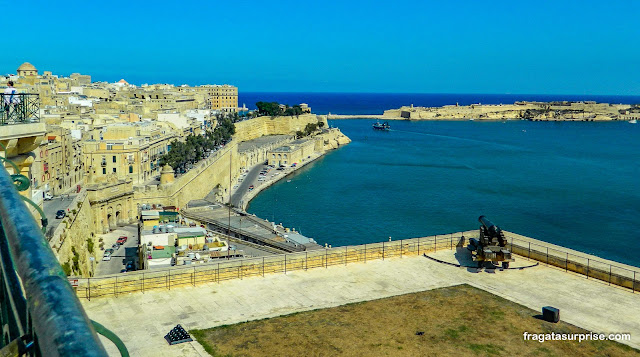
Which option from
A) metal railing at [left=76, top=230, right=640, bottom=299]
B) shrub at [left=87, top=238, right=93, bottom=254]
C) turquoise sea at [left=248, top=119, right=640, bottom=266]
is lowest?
turquoise sea at [left=248, top=119, right=640, bottom=266]

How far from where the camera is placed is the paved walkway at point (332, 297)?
880 cm

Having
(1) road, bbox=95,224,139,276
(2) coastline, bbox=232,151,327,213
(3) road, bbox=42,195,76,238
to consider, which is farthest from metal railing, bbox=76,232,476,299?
(2) coastline, bbox=232,151,327,213

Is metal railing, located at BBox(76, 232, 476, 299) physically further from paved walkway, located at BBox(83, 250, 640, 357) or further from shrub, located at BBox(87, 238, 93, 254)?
shrub, located at BBox(87, 238, 93, 254)

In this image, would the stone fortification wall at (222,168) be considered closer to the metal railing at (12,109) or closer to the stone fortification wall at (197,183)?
the stone fortification wall at (197,183)

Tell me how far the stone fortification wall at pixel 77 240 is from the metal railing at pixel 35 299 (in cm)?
1287

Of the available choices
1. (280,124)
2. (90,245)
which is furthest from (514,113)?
(90,245)

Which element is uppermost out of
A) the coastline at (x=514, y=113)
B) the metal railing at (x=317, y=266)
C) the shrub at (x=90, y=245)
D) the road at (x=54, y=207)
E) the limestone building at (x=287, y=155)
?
the coastline at (x=514, y=113)

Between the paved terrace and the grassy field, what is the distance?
0.34 metres

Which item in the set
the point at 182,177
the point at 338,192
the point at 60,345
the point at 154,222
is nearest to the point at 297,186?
the point at 338,192

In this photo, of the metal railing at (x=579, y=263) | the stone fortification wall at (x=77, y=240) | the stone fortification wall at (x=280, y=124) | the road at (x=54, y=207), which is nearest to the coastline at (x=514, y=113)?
the stone fortification wall at (x=280, y=124)

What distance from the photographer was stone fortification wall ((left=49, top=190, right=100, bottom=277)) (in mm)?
14562

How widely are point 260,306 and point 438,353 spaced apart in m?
3.09

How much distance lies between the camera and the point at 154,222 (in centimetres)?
2167

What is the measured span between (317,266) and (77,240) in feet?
30.7
